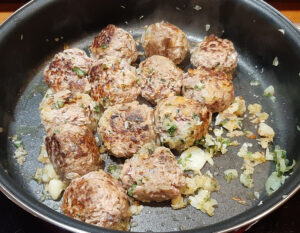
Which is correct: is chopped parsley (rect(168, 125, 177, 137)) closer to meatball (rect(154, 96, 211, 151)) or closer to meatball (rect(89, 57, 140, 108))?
meatball (rect(154, 96, 211, 151))

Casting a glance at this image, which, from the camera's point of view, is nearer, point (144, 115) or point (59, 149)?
point (59, 149)

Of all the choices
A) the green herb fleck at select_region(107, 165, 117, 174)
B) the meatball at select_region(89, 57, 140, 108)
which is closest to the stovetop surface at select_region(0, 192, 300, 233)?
the green herb fleck at select_region(107, 165, 117, 174)

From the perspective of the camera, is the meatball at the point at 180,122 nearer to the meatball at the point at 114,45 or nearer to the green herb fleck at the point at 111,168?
the green herb fleck at the point at 111,168

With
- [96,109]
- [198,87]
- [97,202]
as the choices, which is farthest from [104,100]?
[97,202]

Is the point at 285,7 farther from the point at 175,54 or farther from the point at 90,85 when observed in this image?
the point at 90,85

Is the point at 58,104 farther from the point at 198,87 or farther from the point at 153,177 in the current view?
the point at 198,87

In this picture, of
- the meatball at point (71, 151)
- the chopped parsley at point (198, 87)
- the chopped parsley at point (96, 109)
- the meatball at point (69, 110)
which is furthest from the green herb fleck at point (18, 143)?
the chopped parsley at point (198, 87)

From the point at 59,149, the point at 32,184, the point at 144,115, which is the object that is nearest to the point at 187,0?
the point at 144,115
